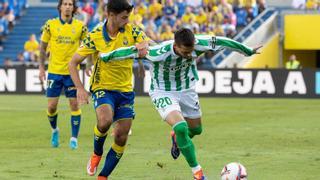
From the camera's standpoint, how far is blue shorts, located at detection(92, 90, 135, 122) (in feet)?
34.8

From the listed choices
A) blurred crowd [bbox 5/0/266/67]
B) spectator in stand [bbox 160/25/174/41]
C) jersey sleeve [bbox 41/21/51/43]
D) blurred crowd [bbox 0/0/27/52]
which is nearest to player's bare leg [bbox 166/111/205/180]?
jersey sleeve [bbox 41/21/51/43]

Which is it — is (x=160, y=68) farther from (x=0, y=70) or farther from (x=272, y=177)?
(x=0, y=70)

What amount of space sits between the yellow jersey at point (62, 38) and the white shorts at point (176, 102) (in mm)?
3710

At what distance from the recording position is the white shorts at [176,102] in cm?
1075

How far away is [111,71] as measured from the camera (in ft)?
35.2

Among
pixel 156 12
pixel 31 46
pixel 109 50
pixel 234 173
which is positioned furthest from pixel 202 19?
pixel 234 173

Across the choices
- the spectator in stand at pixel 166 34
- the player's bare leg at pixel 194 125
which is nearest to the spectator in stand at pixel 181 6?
the spectator in stand at pixel 166 34

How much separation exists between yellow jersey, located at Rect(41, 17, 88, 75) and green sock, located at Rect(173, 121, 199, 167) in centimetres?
484

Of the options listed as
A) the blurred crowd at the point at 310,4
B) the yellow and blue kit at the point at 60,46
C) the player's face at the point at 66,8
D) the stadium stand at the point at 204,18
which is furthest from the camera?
the blurred crowd at the point at 310,4

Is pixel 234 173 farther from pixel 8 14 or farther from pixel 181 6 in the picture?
pixel 8 14

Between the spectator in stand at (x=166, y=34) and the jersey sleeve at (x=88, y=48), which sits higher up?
the jersey sleeve at (x=88, y=48)

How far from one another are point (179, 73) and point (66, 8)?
4269mm

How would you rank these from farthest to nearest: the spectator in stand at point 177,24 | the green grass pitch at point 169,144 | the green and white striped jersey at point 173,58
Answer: the spectator in stand at point 177,24, the green grass pitch at point 169,144, the green and white striped jersey at point 173,58

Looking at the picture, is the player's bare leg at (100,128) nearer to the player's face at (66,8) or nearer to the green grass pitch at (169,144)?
the green grass pitch at (169,144)
